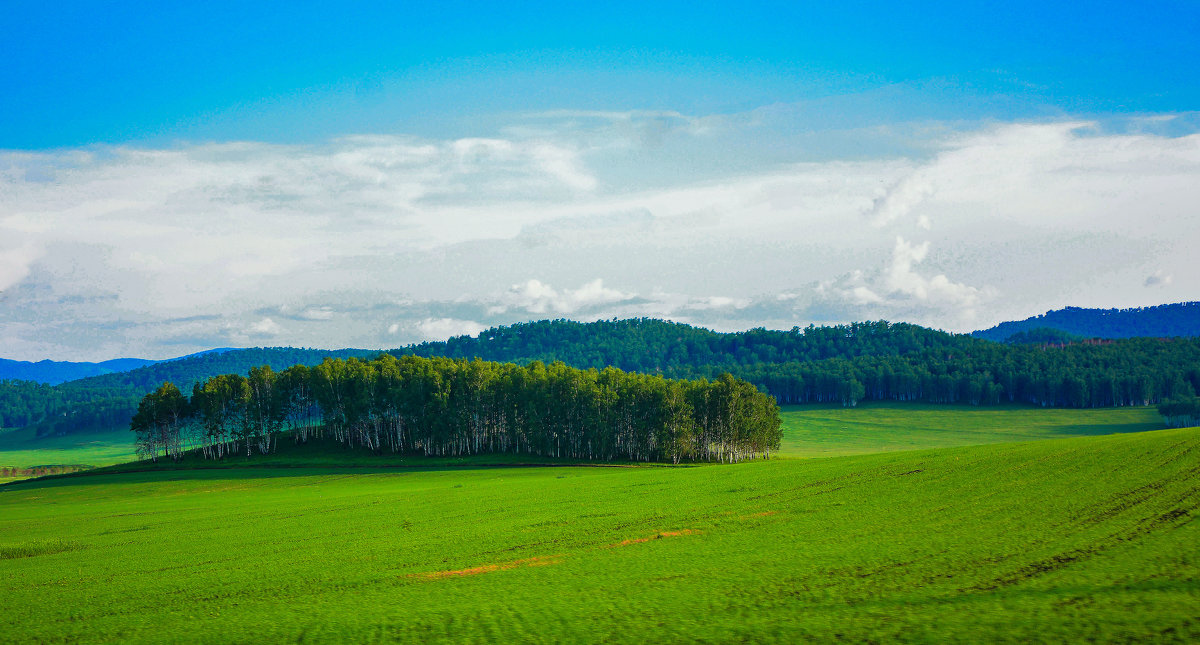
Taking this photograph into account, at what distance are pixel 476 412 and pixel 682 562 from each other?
83930 millimetres

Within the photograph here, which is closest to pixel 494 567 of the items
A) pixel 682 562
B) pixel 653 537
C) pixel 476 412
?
pixel 682 562

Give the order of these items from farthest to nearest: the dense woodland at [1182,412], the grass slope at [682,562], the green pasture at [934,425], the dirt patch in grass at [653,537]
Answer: the dense woodland at [1182,412]
the green pasture at [934,425]
the dirt patch in grass at [653,537]
the grass slope at [682,562]

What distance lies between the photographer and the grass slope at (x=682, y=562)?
799 inches

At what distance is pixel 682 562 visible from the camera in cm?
2862

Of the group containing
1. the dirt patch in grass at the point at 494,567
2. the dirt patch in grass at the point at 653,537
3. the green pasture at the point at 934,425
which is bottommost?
the green pasture at the point at 934,425

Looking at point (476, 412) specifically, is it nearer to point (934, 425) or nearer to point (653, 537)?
point (653, 537)

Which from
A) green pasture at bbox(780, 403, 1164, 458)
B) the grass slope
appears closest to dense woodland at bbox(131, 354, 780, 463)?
green pasture at bbox(780, 403, 1164, 458)

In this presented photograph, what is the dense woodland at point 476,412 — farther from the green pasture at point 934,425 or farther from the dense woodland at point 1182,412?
the dense woodland at point 1182,412

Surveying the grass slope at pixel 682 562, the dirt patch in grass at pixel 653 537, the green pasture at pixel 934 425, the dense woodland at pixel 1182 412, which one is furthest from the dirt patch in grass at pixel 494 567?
the dense woodland at pixel 1182 412

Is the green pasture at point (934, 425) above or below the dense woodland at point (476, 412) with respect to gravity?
below

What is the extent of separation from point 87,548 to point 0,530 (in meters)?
16.1

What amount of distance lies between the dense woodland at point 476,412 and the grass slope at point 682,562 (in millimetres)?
49901

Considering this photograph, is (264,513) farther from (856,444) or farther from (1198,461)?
(856,444)

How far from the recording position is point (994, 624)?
18.7m
